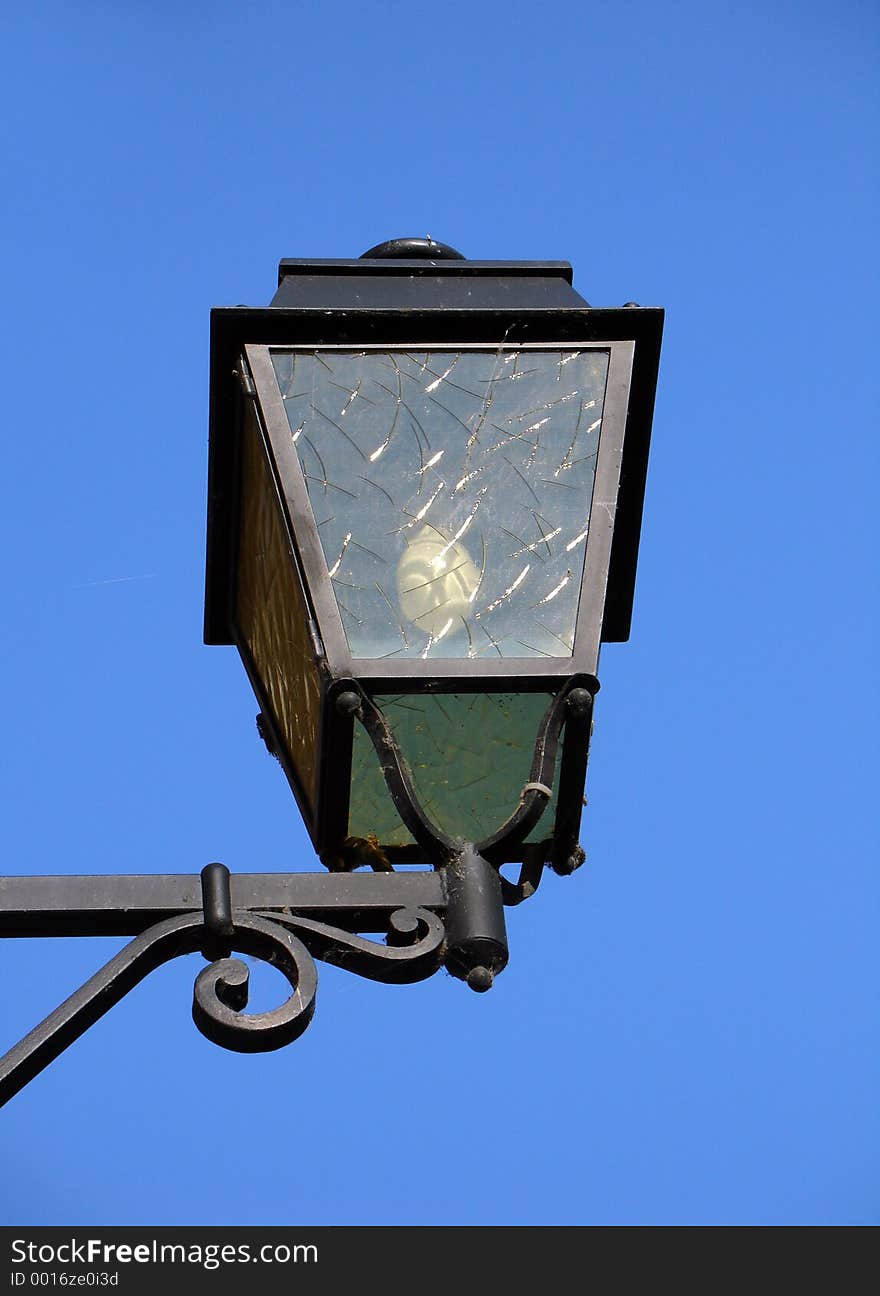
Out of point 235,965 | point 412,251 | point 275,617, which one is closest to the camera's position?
point 235,965

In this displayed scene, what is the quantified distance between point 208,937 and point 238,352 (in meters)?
1.19

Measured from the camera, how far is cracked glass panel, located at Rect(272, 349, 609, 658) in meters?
3.09

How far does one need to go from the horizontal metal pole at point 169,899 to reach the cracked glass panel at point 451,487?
0.39 metres

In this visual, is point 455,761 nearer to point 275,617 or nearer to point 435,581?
point 435,581

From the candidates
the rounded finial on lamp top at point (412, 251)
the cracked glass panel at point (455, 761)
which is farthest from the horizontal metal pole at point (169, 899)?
the rounded finial on lamp top at point (412, 251)

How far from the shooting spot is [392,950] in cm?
272

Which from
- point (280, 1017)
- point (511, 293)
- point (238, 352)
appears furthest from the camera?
point (511, 293)

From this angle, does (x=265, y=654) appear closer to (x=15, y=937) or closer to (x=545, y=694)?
(x=545, y=694)

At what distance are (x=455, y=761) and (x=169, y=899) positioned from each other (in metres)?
0.57

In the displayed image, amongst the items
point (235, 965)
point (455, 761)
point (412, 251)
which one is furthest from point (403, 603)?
point (412, 251)

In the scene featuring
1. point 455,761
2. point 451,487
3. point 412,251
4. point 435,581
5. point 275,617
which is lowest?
point 455,761

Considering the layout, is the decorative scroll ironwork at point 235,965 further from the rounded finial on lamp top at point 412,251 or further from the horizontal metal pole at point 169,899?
the rounded finial on lamp top at point 412,251

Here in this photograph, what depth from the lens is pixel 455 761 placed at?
312 centimetres
